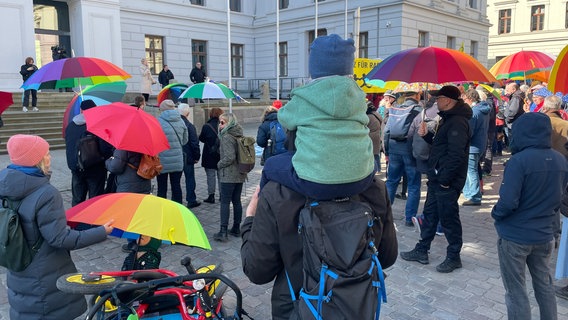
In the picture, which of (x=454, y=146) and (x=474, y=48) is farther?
(x=474, y=48)

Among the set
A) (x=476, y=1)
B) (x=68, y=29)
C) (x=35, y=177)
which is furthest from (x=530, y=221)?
(x=476, y=1)

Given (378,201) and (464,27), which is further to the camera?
(464,27)

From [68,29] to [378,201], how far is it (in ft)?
73.3

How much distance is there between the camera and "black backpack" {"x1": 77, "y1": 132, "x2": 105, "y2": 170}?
217 inches

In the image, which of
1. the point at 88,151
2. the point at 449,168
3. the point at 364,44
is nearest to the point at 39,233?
the point at 88,151

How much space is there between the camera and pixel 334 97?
1.68m

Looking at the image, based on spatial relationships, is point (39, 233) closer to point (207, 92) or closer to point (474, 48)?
point (207, 92)

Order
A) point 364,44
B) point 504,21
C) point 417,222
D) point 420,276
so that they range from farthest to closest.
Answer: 1. point 504,21
2. point 364,44
3. point 417,222
4. point 420,276

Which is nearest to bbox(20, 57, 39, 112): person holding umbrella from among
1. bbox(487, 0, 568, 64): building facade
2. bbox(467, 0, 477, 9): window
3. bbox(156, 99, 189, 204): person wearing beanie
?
bbox(156, 99, 189, 204): person wearing beanie

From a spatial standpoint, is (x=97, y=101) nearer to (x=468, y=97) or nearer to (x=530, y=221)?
(x=530, y=221)

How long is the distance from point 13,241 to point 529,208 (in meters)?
3.54

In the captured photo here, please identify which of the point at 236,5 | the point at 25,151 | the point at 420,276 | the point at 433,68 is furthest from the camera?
the point at 236,5

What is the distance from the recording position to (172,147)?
261 inches

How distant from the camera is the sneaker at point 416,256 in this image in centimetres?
502
